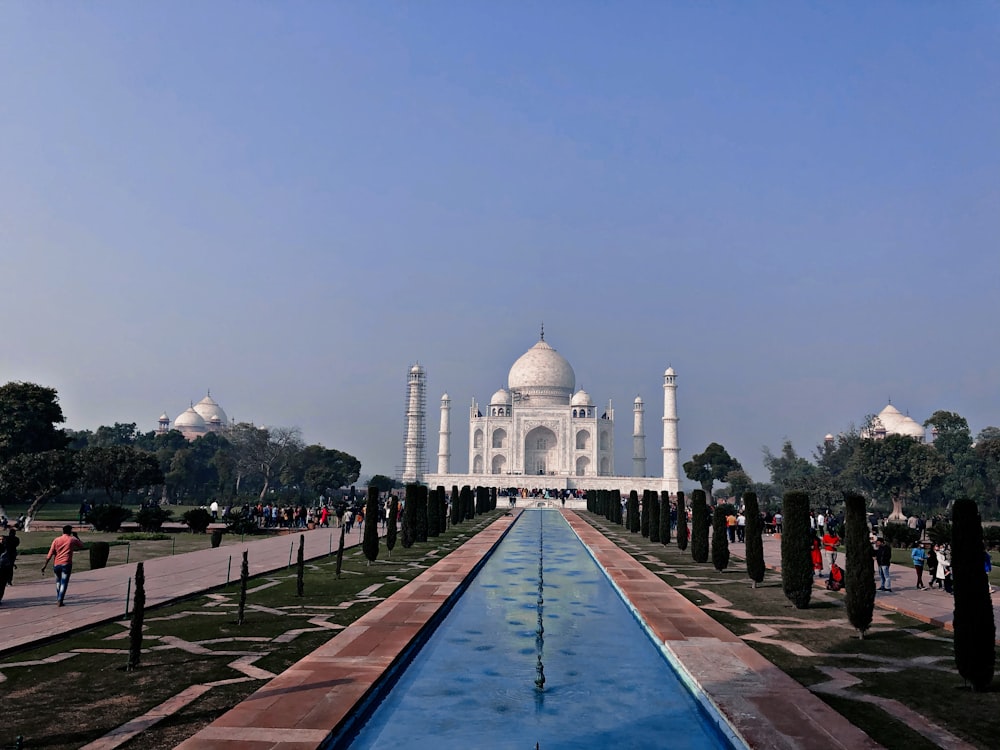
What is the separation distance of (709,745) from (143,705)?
13.8 feet

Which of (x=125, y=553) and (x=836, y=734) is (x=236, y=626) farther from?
(x=125, y=553)

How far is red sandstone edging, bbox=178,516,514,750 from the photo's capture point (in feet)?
17.0

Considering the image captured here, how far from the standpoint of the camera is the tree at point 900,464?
44594 mm

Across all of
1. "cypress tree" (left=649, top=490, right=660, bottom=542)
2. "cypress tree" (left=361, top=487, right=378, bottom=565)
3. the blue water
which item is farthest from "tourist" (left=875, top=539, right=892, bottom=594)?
"cypress tree" (left=649, top=490, right=660, bottom=542)

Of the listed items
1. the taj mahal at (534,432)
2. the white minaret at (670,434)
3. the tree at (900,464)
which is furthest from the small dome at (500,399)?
the tree at (900,464)

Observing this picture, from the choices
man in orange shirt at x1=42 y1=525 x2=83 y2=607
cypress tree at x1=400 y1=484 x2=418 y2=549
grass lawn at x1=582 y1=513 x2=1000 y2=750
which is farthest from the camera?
cypress tree at x1=400 y1=484 x2=418 y2=549

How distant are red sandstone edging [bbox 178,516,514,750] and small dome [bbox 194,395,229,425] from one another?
289 feet

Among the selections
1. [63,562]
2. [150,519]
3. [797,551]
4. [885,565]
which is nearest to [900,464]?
[885,565]

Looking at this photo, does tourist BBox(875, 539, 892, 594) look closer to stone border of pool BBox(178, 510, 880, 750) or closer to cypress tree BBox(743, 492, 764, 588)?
cypress tree BBox(743, 492, 764, 588)

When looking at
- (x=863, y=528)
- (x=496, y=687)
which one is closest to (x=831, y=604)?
(x=863, y=528)

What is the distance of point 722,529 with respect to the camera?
15648 mm

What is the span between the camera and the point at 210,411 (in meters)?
93.8

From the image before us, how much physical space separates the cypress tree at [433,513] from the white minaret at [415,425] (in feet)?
152

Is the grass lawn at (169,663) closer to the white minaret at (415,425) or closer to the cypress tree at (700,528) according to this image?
the cypress tree at (700,528)
